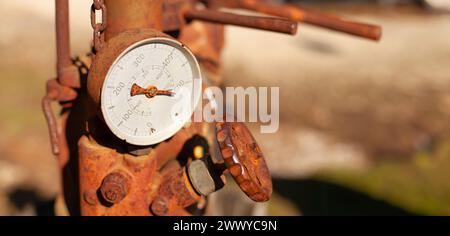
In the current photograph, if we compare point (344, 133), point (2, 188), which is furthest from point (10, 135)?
point (344, 133)

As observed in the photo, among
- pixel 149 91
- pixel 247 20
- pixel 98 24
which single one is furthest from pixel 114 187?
pixel 247 20

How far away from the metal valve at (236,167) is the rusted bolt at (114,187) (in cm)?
26

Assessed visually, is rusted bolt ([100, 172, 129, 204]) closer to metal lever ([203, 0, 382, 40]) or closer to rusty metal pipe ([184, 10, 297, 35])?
rusty metal pipe ([184, 10, 297, 35])

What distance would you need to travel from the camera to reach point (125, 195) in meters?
2.47

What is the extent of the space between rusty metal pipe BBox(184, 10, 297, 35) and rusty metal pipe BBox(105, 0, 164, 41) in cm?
42

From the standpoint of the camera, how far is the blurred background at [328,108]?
4938 millimetres

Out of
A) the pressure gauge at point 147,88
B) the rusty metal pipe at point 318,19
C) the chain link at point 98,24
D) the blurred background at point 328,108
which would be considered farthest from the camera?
the blurred background at point 328,108

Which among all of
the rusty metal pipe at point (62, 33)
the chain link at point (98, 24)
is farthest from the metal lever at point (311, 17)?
the chain link at point (98, 24)

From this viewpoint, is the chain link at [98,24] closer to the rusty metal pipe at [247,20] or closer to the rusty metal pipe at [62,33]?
the rusty metal pipe at [62,33]

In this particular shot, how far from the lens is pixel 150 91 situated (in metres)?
2.29

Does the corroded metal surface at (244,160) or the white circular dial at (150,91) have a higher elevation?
the white circular dial at (150,91)

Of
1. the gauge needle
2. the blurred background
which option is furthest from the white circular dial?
the blurred background

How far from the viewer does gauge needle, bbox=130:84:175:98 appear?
2256mm

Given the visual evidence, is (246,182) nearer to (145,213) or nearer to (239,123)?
(239,123)
